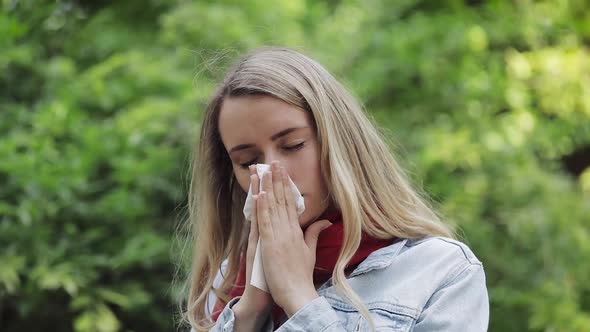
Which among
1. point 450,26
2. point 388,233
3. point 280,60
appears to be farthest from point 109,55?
point 388,233

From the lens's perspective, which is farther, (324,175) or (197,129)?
(197,129)

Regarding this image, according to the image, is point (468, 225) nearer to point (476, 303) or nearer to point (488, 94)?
point (488, 94)

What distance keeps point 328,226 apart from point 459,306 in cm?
34

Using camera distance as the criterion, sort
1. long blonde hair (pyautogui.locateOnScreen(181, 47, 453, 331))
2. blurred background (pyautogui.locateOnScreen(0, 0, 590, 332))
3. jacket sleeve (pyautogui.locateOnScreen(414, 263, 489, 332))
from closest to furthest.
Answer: jacket sleeve (pyautogui.locateOnScreen(414, 263, 489, 332))
long blonde hair (pyautogui.locateOnScreen(181, 47, 453, 331))
blurred background (pyautogui.locateOnScreen(0, 0, 590, 332))

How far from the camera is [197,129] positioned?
3.54m

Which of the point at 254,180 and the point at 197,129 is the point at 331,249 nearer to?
the point at 254,180

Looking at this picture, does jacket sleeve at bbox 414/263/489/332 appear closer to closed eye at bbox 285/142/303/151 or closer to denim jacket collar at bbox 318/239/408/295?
denim jacket collar at bbox 318/239/408/295

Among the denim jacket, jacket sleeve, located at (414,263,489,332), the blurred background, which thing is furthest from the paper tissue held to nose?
the blurred background

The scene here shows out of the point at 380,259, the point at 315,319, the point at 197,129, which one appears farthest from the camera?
the point at 197,129

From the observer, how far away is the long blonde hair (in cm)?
179

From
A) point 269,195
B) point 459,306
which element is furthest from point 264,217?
point 459,306

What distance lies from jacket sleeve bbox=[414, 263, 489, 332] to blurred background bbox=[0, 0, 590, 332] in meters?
1.57

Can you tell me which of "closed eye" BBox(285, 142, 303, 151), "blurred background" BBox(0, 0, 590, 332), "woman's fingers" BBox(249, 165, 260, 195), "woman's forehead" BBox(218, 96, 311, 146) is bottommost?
"blurred background" BBox(0, 0, 590, 332)

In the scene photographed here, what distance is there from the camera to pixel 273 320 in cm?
190
